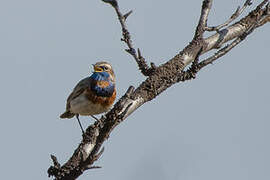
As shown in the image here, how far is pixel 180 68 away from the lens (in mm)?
6586

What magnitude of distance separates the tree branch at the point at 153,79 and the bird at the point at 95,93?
3308 millimetres

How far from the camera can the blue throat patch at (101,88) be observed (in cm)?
1004

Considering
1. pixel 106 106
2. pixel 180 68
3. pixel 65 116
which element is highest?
pixel 65 116

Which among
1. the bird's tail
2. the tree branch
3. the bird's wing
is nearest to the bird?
the bird's wing

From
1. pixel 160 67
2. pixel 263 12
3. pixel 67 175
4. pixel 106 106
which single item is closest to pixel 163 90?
pixel 160 67

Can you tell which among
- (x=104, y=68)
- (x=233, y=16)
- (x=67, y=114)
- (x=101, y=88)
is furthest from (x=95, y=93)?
(x=233, y=16)

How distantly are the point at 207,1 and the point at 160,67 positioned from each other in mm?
1073

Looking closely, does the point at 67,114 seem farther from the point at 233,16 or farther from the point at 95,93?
the point at 233,16

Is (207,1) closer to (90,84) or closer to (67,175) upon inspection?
(67,175)

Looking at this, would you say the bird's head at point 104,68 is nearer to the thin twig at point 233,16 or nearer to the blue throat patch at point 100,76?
the blue throat patch at point 100,76

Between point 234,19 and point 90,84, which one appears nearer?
point 234,19

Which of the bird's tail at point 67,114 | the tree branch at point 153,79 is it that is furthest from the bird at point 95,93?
the tree branch at point 153,79

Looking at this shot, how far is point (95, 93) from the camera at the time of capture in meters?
10.0

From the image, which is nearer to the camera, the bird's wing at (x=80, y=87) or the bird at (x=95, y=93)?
the bird at (x=95, y=93)
